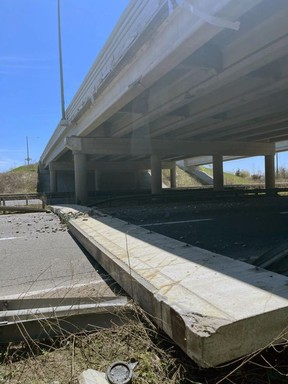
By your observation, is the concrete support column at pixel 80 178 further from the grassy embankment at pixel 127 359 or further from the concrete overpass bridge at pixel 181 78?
the grassy embankment at pixel 127 359

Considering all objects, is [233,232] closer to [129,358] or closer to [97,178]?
[129,358]

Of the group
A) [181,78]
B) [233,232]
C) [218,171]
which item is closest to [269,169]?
[218,171]

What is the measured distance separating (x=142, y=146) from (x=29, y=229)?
12969 mm

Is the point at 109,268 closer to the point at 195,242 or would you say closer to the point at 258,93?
the point at 195,242

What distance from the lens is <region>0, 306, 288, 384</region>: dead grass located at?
2.47m

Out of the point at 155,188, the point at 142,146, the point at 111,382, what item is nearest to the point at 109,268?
the point at 111,382

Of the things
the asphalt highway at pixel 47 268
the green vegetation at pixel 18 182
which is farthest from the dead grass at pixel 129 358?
the green vegetation at pixel 18 182

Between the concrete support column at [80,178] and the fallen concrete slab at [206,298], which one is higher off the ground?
the concrete support column at [80,178]

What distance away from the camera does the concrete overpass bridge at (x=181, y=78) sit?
702 centimetres

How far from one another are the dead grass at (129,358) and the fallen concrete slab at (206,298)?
152mm

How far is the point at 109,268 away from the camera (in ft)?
16.3

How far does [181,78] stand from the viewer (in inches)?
430

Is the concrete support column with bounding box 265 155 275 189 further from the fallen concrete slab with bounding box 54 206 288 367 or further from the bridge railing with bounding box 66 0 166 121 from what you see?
the fallen concrete slab with bounding box 54 206 288 367

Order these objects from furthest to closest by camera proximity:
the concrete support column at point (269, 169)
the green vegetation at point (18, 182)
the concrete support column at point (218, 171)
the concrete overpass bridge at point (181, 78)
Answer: the green vegetation at point (18, 182), the concrete support column at point (269, 169), the concrete support column at point (218, 171), the concrete overpass bridge at point (181, 78)
